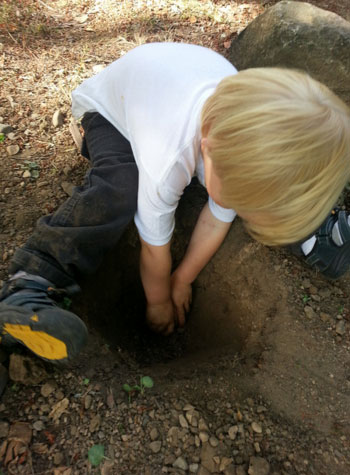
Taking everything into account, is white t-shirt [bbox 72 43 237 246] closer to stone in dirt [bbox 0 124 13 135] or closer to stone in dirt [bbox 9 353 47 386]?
stone in dirt [bbox 9 353 47 386]

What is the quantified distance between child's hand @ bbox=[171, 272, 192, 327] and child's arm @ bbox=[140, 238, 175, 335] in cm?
3

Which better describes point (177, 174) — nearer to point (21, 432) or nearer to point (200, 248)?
point (200, 248)

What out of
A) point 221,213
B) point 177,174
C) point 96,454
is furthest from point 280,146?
point 96,454

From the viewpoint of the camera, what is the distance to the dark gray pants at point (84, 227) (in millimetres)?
1577

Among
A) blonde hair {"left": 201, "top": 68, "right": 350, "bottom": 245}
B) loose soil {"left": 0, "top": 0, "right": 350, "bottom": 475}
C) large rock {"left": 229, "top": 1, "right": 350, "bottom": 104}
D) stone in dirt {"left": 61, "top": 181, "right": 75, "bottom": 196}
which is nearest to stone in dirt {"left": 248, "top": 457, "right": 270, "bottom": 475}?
loose soil {"left": 0, "top": 0, "right": 350, "bottom": 475}

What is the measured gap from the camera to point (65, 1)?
303 centimetres

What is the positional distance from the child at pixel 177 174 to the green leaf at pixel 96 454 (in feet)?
0.95

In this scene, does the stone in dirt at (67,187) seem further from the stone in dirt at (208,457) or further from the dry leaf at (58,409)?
the stone in dirt at (208,457)

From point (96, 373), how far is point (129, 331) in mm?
639

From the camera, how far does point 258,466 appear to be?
1.31 metres

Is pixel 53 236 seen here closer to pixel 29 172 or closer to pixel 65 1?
pixel 29 172

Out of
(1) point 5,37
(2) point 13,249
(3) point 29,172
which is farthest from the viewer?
(1) point 5,37

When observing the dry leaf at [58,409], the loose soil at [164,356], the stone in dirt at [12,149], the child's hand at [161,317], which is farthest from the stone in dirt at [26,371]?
the stone in dirt at [12,149]

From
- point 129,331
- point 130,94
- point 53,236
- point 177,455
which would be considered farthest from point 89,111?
point 177,455
